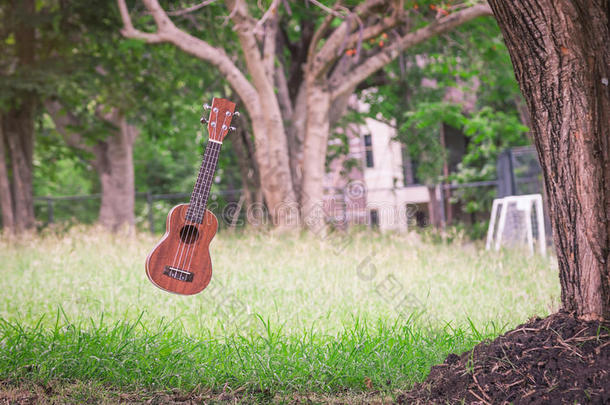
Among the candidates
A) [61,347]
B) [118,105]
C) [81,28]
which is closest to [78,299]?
[61,347]

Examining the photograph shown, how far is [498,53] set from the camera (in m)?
13.1

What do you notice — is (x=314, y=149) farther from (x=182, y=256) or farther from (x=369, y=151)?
(x=369, y=151)

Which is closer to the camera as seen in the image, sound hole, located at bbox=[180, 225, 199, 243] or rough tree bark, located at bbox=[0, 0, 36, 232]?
sound hole, located at bbox=[180, 225, 199, 243]

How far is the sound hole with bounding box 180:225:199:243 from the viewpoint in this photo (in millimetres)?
3279

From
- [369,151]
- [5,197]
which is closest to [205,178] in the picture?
[5,197]

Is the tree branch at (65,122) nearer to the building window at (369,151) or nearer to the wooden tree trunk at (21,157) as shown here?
the wooden tree trunk at (21,157)

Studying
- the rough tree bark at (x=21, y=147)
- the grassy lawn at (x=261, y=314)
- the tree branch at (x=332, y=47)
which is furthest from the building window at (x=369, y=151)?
the grassy lawn at (x=261, y=314)

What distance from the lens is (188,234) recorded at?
329 cm

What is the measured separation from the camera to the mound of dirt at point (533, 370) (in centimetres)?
280

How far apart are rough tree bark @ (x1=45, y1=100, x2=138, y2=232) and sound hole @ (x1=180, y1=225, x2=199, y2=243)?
478 inches

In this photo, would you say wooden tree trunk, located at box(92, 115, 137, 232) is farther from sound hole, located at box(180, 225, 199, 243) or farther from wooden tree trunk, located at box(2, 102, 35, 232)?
sound hole, located at box(180, 225, 199, 243)

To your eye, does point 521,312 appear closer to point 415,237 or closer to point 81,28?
point 415,237

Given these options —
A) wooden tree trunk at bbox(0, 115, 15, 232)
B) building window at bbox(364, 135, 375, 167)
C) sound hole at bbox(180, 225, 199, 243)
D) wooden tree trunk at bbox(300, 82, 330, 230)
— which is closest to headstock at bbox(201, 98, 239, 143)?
sound hole at bbox(180, 225, 199, 243)

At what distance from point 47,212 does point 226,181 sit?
31.1ft
